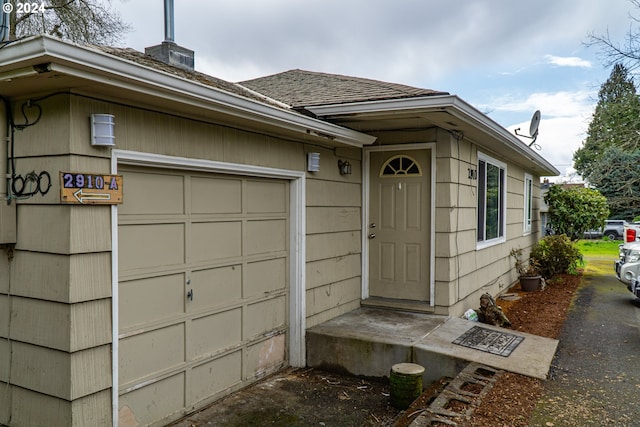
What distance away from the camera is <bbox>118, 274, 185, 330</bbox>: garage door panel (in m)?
3.28

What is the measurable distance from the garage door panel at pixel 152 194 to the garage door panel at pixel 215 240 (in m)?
0.28

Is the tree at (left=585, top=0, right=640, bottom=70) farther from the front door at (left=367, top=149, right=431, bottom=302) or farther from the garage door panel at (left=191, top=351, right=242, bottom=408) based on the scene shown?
the garage door panel at (left=191, top=351, right=242, bottom=408)

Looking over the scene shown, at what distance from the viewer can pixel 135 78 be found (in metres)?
2.81

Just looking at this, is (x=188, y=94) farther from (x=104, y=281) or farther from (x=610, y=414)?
(x=610, y=414)

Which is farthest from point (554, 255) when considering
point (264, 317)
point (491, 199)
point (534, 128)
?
point (264, 317)

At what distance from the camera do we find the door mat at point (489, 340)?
452 centimetres

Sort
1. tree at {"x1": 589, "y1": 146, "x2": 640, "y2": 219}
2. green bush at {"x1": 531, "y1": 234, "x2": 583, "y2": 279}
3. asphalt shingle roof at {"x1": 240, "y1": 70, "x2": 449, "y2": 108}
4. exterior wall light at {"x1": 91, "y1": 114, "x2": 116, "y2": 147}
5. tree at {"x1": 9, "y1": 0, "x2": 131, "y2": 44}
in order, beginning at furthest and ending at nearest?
tree at {"x1": 589, "y1": 146, "x2": 640, "y2": 219}
green bush at {"x1": 531, "y1": 234, "x2": 583, "y2": 279}
tree at {"x1": 9, "y1": 0, "x2": 131, "y2": 44}
asphalt shingle roof at {"x1": 240, "y1": 70, "x2": 449, "y2": 108}
exterior wall light at {"x1": 91, "y1": 114, "x2": 116, "y2": 147}

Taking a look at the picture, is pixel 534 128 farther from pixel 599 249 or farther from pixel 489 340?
pixel 599 249

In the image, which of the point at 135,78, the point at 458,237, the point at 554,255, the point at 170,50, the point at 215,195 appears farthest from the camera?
the point at 554,255

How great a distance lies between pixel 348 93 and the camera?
17.8 ft

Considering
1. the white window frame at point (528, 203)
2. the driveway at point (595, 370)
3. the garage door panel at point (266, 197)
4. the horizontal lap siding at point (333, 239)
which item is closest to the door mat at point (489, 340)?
the driveway at point (595, 370)

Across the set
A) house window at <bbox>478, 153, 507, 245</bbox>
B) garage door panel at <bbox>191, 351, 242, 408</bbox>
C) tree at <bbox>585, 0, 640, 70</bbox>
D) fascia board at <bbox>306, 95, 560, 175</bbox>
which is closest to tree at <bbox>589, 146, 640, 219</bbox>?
tree at <bbox>585, 0, 640, 70</bbox>

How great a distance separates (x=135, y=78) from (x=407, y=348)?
331 centimetres

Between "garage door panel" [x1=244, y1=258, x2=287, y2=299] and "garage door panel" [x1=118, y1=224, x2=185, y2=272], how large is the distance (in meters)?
0.90
